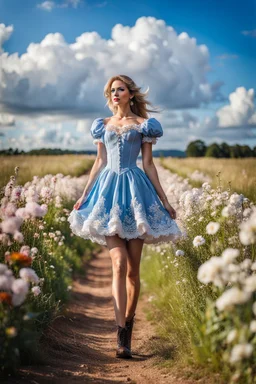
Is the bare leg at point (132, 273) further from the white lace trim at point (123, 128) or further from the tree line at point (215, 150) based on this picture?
the tree line at point (215, 150)

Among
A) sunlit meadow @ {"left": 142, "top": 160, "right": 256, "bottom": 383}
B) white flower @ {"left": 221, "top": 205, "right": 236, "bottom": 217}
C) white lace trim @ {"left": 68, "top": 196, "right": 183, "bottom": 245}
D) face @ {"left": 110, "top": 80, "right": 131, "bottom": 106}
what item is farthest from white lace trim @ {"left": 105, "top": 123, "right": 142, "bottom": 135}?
white flower @ {"left": 221, "top": 205, "right": 236, "bottom": 217}

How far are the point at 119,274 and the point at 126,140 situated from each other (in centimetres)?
123

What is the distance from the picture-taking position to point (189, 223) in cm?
450

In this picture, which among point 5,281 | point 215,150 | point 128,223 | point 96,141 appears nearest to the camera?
point 5,281

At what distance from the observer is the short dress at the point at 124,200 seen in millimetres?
4223

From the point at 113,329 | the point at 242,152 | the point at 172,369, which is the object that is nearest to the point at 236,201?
the point at 172,369

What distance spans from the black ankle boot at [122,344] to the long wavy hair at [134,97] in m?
2.07

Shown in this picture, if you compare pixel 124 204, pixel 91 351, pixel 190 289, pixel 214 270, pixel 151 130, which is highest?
pixel 151 130

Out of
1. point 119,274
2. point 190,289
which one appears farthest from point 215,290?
point 119,274

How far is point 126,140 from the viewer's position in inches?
179

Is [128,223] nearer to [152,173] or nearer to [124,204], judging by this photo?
[124,204]

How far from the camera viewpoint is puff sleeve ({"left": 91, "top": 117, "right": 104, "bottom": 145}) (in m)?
4.71

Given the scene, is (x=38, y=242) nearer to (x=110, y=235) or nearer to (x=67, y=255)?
(x=110, y=235)

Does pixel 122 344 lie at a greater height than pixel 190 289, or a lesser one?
lesser
